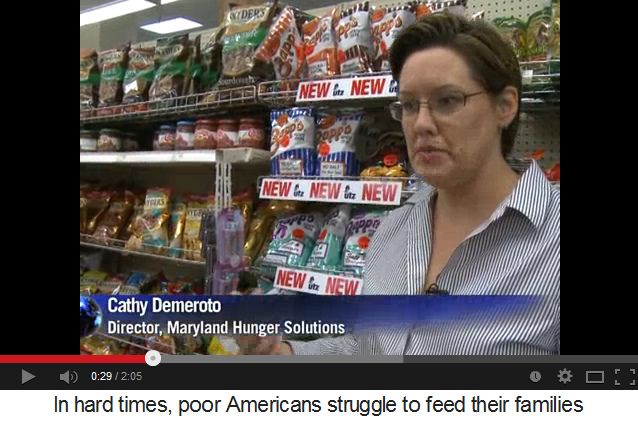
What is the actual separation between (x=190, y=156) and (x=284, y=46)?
45 cm

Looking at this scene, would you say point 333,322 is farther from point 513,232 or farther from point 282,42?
point 282,42

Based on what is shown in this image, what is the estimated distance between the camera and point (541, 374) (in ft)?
2.82

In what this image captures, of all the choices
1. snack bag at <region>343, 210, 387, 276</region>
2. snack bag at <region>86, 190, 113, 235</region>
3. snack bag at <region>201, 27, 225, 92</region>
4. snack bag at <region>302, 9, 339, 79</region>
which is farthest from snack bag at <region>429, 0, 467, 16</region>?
snack bag at <region>86, 190, 113, 235</region>

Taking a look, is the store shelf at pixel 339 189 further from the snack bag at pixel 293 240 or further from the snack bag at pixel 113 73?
the snack bag at pixel 113 73

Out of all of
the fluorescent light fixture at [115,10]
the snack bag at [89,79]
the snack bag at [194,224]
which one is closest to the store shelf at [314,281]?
the snack bag at [194,224]

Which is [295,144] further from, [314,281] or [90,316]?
[90,316]

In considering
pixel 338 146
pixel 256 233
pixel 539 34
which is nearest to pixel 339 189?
pixel 338 146

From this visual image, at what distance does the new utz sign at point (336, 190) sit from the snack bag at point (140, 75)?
72cm

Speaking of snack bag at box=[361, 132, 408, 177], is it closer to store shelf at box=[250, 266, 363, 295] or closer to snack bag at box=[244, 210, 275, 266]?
store shelf at box=[250, 266, 363, 295]

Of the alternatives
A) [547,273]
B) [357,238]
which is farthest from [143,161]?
[547,273]

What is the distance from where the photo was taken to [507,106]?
941 mm

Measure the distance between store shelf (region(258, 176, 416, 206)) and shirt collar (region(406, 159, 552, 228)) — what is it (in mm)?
278

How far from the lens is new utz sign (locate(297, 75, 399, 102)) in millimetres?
1175

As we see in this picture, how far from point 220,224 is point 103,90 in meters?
0.84
